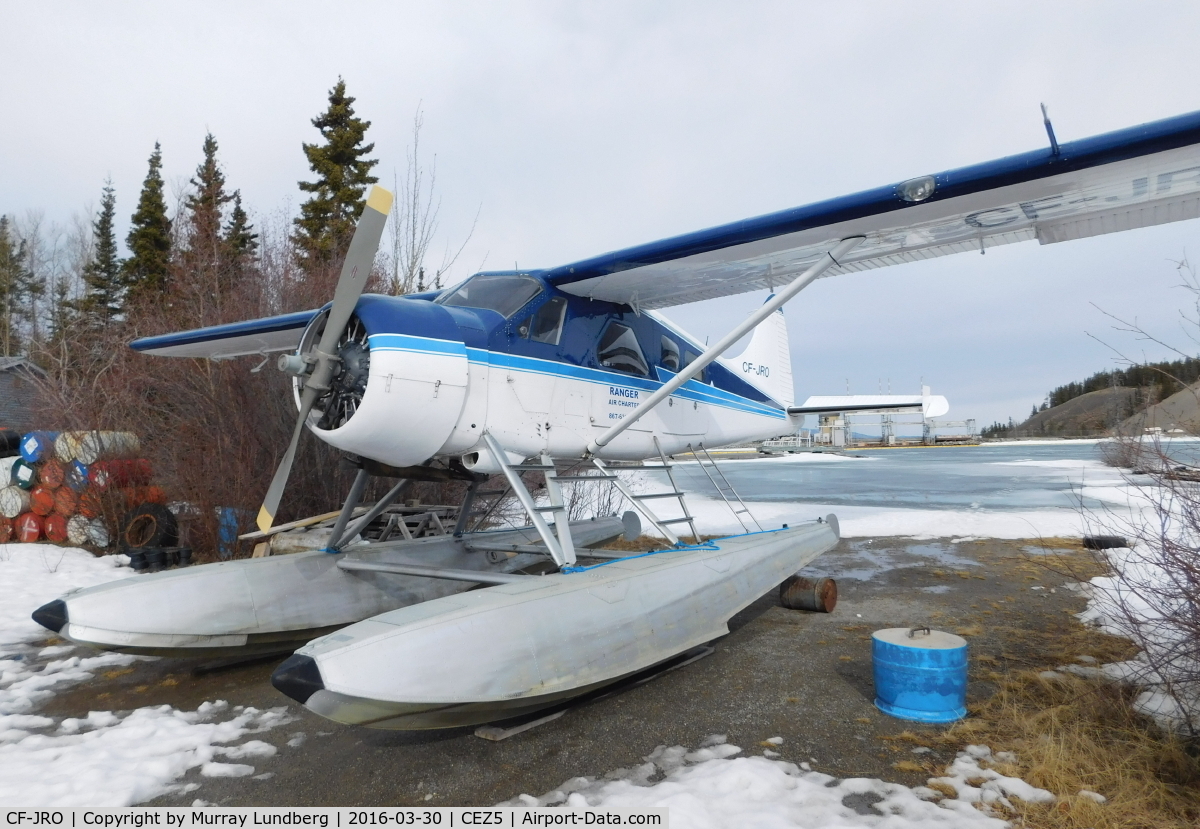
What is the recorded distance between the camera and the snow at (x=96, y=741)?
3064mm

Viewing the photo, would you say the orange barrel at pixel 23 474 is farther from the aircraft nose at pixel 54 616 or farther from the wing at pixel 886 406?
the wing at pixel 886 406

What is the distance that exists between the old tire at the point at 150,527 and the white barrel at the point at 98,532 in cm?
50

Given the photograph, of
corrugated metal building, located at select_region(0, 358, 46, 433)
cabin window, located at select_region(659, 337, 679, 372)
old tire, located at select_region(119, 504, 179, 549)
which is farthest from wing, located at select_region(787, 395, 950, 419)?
corrugated metal building, located at select_region(0, 358, 46, 433)

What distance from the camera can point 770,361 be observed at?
9.21 meters

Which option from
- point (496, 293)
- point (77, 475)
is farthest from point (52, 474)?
point (496, 293)

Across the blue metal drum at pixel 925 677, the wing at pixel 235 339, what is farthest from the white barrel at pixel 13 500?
the blue metal drum at pixel 925 677

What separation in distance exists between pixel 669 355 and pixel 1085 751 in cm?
451

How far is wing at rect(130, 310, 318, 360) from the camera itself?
19.5 feet

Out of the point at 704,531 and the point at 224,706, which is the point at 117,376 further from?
the point at 704,531

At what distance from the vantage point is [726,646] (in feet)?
17.6

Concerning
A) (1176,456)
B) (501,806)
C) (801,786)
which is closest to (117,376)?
(501,806)

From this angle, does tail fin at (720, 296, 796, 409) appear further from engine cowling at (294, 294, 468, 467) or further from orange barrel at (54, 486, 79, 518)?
orange barrel at (54, 486, 79, 518)

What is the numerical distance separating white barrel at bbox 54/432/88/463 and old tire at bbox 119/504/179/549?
1337 millimetres

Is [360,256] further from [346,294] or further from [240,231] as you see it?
[240,231]
